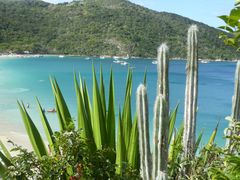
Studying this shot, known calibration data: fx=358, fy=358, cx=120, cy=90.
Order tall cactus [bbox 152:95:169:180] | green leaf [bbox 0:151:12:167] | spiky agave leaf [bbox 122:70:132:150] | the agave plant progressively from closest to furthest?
1. tall cactus [bbox 152:95:169:180]
2. green leaf [bbox 0:151:12:167]
3. the agave plant
4. spiky agave leaf [bbox 122:70:132:150]

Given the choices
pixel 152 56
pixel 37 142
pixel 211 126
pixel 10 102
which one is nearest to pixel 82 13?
pixel 152 56

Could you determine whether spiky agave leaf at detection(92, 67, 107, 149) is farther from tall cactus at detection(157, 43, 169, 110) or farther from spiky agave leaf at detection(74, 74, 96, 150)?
tall cactus at detection(157, 43, 169, 110)

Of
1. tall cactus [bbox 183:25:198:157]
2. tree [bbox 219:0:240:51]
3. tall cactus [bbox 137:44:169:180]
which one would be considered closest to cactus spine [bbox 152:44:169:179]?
tall cactus [bbox 137:44:169:180]

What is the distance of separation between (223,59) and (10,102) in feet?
237

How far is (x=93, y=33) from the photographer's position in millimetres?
89375

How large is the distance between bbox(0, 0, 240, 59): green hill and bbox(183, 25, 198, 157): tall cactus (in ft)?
241

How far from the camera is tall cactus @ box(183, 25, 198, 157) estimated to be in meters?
2.26

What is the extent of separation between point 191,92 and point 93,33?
88.5 metres

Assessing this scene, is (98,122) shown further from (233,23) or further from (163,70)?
(233,23)

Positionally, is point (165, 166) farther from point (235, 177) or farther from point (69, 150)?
point (235, 177)

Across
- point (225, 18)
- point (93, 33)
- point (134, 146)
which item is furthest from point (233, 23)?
point (93, 33)

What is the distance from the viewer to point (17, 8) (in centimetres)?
10300

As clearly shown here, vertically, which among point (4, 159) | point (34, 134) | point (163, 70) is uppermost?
point (163, 70)

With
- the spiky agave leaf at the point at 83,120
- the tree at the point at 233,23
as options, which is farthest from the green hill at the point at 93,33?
the tree at the point at 233,23
